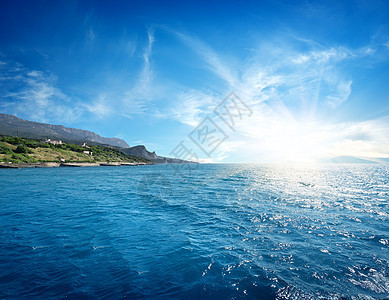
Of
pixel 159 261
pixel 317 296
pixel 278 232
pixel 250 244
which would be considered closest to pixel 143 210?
pixel 159 261

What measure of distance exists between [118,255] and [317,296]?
Answer: 27.5 feet

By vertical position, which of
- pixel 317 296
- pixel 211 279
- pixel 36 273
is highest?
pixel 317 296

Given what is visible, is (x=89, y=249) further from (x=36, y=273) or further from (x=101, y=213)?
(x=101, y=213)

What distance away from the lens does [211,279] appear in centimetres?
676

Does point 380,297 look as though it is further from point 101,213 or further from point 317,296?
point 101,213

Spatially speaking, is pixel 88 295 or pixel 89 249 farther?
pixel 89 249

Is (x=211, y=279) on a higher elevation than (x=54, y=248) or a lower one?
higher

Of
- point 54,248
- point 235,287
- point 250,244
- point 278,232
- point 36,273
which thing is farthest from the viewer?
point 278,232

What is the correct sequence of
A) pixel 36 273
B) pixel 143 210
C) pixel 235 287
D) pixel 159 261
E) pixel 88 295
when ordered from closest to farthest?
pixel 88 295 < pixel 235 287 < pixel 36 273 < pixel 159 261 < pixel 143 210

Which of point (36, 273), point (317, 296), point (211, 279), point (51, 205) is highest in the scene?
point (317, 296)

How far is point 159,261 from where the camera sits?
8016 mm

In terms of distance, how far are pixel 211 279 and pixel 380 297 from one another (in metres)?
5.87

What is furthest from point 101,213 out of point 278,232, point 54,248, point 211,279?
point 278,232

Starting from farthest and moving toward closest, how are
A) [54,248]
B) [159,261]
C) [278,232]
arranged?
1. [278,232]
2. [54,248]
3. [159,261]
